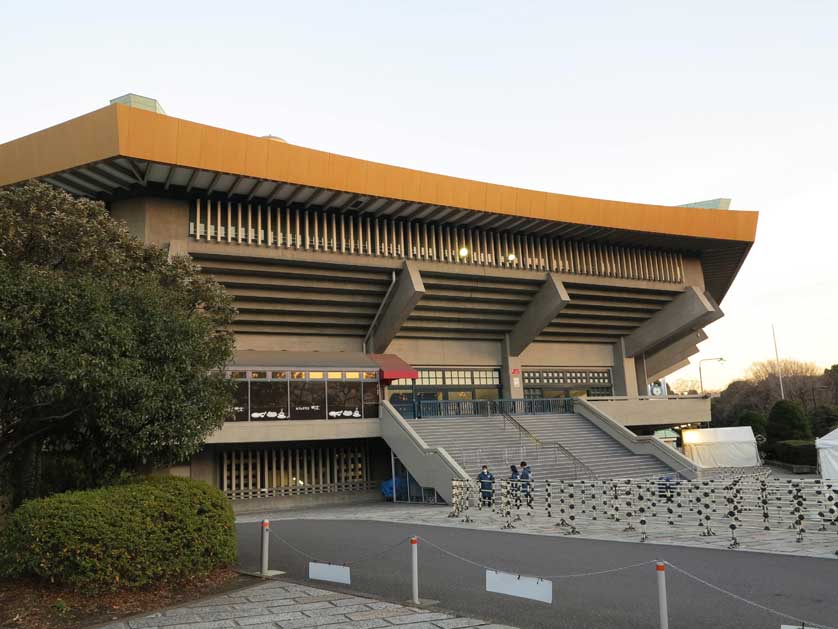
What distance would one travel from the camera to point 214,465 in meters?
26.7

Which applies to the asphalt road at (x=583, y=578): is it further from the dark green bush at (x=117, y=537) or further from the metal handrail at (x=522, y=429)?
the metal handrail at (x=522, y=429)

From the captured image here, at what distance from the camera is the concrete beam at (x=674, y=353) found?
4244cm

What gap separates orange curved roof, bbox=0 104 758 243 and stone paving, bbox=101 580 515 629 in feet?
58.0

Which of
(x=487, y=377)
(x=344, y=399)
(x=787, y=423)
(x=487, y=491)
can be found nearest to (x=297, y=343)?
(x=344, y=399)

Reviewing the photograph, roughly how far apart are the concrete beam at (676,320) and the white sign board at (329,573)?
31546mm

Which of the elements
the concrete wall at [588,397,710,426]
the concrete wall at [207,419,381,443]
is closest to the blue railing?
the concrete wall at [588,397,710,426]

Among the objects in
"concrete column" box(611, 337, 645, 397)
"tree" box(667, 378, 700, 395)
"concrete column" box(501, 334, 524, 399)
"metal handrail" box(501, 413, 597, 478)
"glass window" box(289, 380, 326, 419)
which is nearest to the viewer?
"metal handrail" box(501, 413, 597, 478)

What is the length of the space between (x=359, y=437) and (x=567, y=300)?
12457mm

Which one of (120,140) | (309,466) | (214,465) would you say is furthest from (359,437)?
(120,140)

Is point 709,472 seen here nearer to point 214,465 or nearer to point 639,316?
point 639,316

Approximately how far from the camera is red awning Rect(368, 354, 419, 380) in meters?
28.3

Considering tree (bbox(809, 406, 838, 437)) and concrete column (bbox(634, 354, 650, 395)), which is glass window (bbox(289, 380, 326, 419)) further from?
tree (bbox(809, 406, 838, 437))

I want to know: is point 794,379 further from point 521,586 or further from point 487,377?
point 521,586

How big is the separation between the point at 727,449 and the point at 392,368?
2081 cm
